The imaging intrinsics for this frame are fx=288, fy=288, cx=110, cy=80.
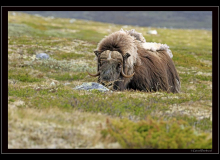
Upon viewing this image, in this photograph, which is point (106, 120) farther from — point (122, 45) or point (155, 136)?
point (122, 45)

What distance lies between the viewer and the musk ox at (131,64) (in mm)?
10344

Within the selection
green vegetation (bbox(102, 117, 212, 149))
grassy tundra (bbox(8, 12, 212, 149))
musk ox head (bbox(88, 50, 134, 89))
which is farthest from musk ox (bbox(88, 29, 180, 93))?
green vegetation (bbox(102, 117, 212, 149))

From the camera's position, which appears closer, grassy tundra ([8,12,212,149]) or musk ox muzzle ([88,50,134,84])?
grassy tundra ([8,12,212,149])

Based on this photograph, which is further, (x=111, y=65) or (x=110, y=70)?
(x=111, y=65)

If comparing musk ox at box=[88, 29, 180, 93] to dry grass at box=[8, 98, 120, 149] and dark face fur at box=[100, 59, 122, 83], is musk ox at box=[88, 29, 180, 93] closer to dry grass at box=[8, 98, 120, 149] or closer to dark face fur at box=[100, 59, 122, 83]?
dark face fur at box=[100, 59, 122, 83]

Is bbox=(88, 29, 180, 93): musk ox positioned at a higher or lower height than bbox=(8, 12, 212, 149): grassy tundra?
higher

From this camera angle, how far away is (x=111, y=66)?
10.2m

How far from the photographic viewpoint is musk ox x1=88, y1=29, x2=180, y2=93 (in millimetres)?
10344

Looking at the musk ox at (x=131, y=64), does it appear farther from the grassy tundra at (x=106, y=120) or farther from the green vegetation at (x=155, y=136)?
the green vegetation at (x=155, y=136)

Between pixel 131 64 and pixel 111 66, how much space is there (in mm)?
977

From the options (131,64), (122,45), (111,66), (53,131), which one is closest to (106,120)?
(53,131)
